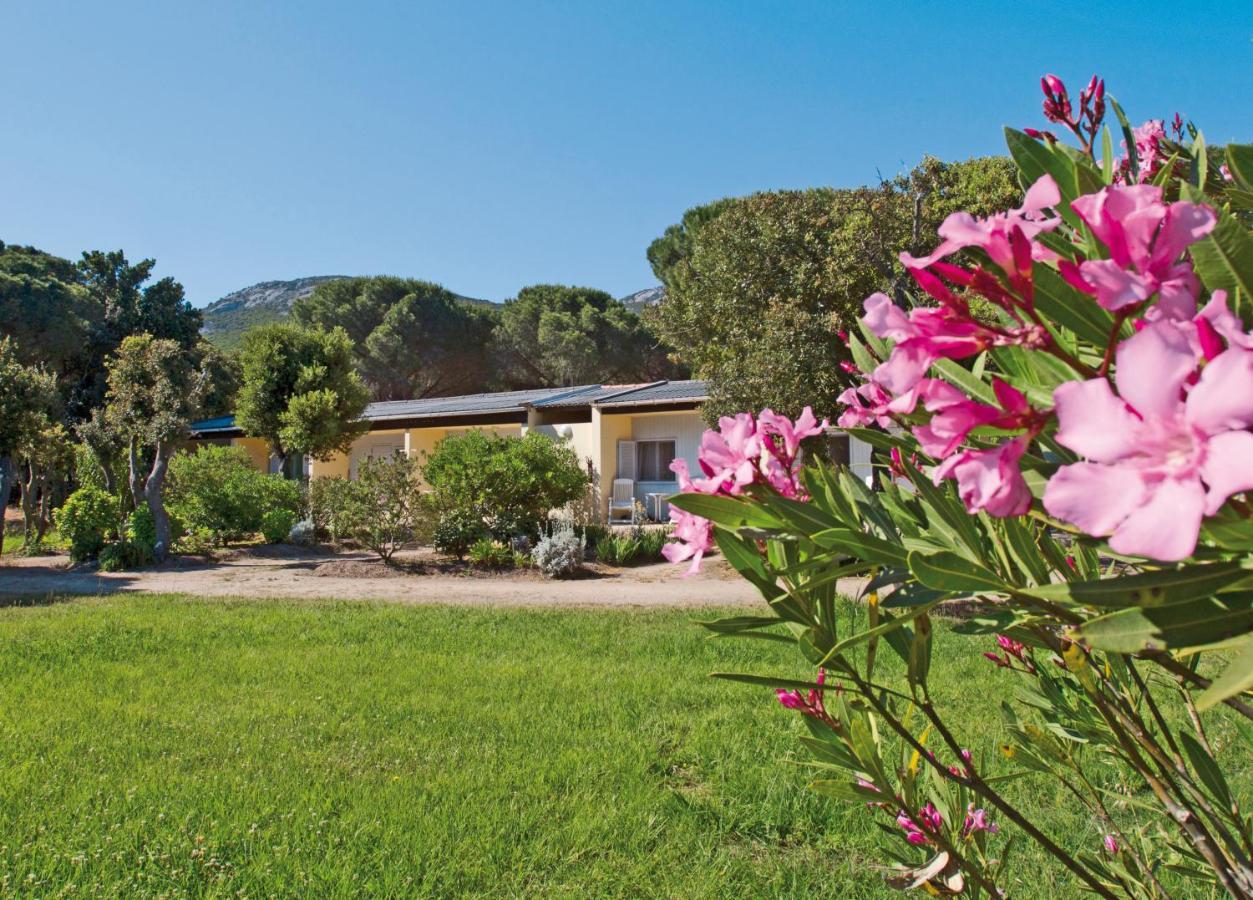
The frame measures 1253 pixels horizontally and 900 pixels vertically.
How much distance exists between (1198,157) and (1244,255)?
0.41m

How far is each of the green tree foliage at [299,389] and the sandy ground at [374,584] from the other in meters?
3.68

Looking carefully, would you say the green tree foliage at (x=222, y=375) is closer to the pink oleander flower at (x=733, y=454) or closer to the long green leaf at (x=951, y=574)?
the pink oleander flower at (x=733, y=454)

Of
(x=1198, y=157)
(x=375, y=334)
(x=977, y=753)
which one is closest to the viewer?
(x=1198, y=157)

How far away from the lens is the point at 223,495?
48.1 ft

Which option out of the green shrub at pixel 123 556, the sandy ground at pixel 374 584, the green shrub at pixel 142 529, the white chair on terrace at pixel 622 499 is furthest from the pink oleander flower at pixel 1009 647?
the white chair on terrace at pixel 622 499

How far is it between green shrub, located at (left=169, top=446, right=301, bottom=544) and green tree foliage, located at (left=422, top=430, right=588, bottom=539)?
3.58 meters

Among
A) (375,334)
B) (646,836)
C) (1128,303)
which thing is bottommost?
(646,836)

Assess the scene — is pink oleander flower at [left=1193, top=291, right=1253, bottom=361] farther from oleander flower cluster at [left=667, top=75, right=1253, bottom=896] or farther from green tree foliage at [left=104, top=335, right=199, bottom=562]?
green tree foliage at [left=104, top=335, right=199, bottom=562]

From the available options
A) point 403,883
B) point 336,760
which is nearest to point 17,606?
point 336,760

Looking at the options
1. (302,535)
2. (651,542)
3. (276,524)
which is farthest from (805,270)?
(276,524)

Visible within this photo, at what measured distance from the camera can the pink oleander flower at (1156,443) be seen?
0.35m

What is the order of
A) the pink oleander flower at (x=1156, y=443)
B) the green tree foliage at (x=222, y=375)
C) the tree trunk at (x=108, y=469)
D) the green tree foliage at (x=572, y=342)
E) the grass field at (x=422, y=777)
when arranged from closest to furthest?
1. the pink oleander flower at (x=1156, y=443)
2. the grass field at (x=422, y=777)
3. the tree trunk at (x=108, y=469)
4. the green tree foliage at (x=222, y=375)
5. the green tree foliage at (x=572, y=342)

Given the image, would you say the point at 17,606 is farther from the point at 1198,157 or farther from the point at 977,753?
the point at 1198,157

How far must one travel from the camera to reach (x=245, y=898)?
2588 mm
